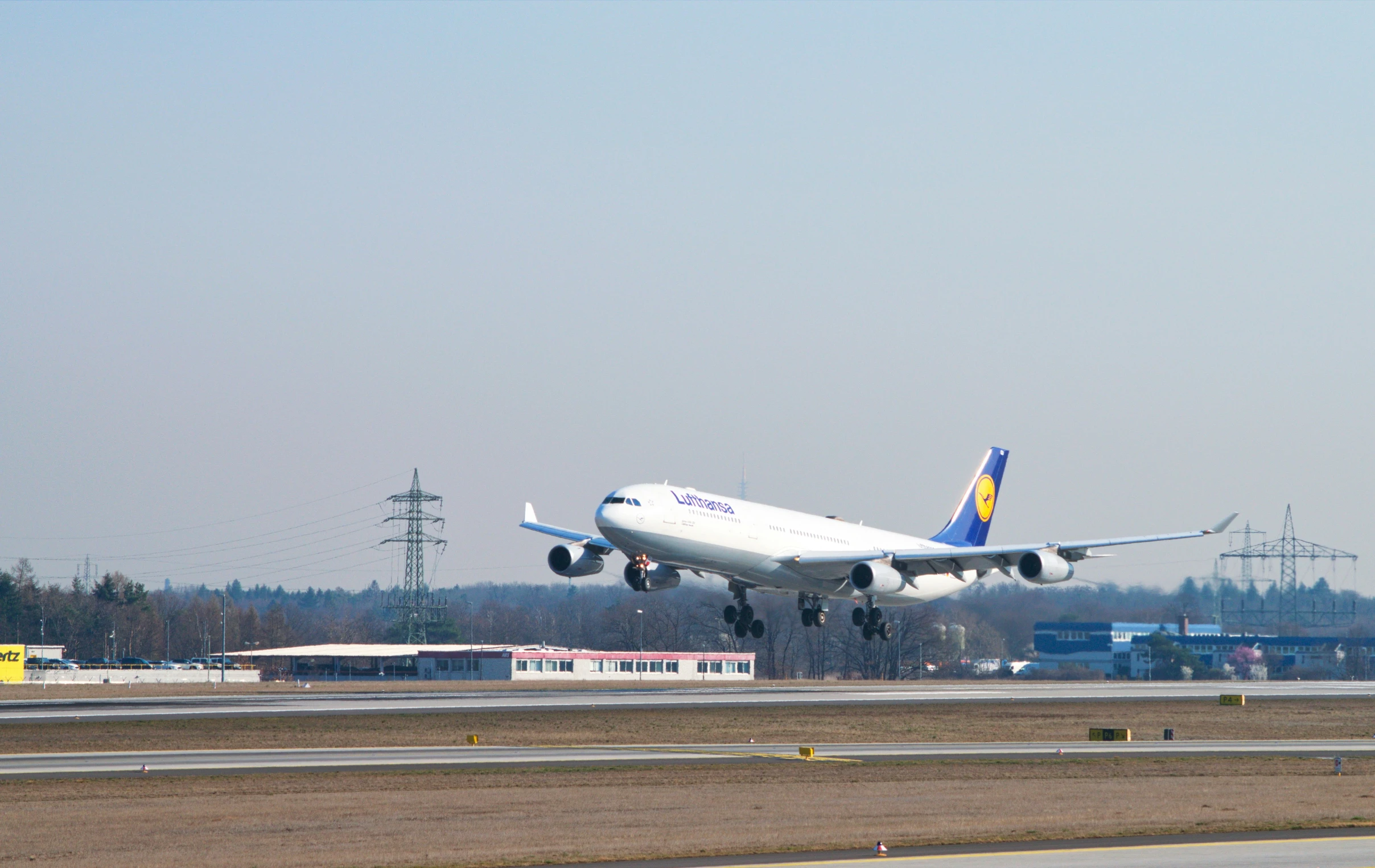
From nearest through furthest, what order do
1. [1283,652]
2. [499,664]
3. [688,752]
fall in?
[688,752], [499,664], [1283,652]

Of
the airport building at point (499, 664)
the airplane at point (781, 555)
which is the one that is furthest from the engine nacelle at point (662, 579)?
the airport building at point (499, 664)

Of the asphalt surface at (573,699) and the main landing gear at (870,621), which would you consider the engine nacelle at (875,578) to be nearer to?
the main landing gear at (870,621)

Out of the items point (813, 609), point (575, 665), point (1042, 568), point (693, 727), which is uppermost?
point (1042, 568)

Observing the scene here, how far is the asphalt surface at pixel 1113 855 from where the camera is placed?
25.4 m

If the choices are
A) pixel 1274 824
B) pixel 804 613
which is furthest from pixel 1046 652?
pixel 1274 824

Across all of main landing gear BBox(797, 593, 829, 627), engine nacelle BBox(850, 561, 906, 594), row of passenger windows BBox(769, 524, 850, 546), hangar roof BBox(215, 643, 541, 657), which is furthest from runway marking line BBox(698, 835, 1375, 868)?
hangar roof BBox(215, 643, 541, 657)

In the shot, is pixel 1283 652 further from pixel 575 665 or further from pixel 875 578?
pixel 875 578

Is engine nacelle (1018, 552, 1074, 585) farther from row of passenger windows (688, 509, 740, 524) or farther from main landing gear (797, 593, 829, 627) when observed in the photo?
row of passenger windows (688, 509, 740, 524)

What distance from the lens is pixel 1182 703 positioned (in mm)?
85438

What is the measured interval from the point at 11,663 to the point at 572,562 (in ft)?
247

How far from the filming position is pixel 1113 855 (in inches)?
1047

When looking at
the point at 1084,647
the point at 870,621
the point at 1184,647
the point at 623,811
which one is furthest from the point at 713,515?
the point at 1184,647

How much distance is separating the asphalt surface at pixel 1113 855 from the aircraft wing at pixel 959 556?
43.2 meters

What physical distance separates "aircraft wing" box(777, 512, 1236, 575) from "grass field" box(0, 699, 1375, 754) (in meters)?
7.21
